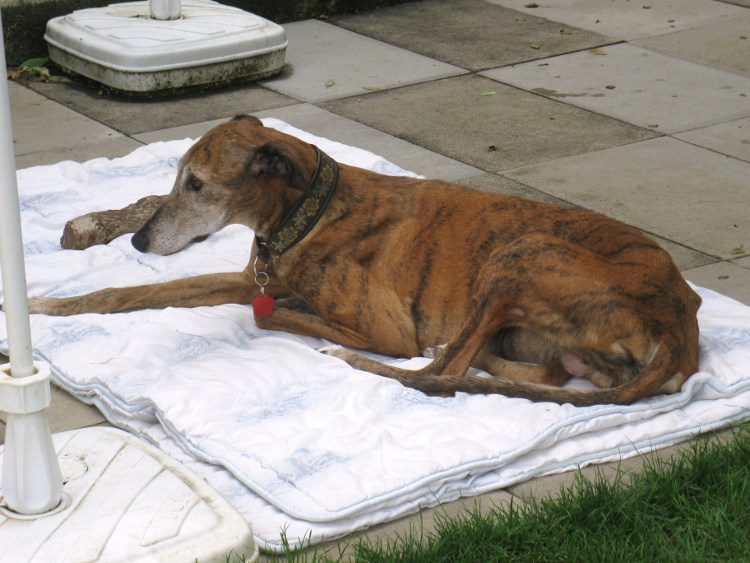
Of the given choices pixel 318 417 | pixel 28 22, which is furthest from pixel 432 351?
pixel 28 22

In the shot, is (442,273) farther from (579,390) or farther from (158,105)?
(158,105)

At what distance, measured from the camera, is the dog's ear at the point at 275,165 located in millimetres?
4500

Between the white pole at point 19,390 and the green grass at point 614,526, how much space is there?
0.78 metres

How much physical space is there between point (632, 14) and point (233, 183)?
6.96 meters

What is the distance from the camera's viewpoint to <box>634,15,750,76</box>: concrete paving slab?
9.17 m

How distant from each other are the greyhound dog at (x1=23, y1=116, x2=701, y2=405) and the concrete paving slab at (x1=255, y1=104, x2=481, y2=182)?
2.01m

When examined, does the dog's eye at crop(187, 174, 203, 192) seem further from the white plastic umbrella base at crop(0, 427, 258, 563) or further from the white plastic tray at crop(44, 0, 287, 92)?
the white plastic tray at crop(44, 0, 287, 92)

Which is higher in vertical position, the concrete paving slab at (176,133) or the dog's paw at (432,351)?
the dog's paw at (432,351)

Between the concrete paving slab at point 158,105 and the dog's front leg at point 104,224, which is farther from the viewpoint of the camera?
the concrete paving slab at point 158,105

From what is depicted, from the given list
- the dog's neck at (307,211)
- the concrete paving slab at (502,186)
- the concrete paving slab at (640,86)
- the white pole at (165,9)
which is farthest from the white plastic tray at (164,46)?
the dog's neck at (307,211)

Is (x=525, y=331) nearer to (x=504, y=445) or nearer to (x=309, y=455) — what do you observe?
(x=504, y=445)

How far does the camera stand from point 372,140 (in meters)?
7.55

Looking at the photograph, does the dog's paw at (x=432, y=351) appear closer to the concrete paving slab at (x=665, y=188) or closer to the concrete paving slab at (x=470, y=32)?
the concrete paving slab at (x=665, y=188)

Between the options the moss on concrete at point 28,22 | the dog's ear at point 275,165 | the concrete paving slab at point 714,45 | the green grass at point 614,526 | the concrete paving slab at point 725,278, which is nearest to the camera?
the green grass at point 614,526
